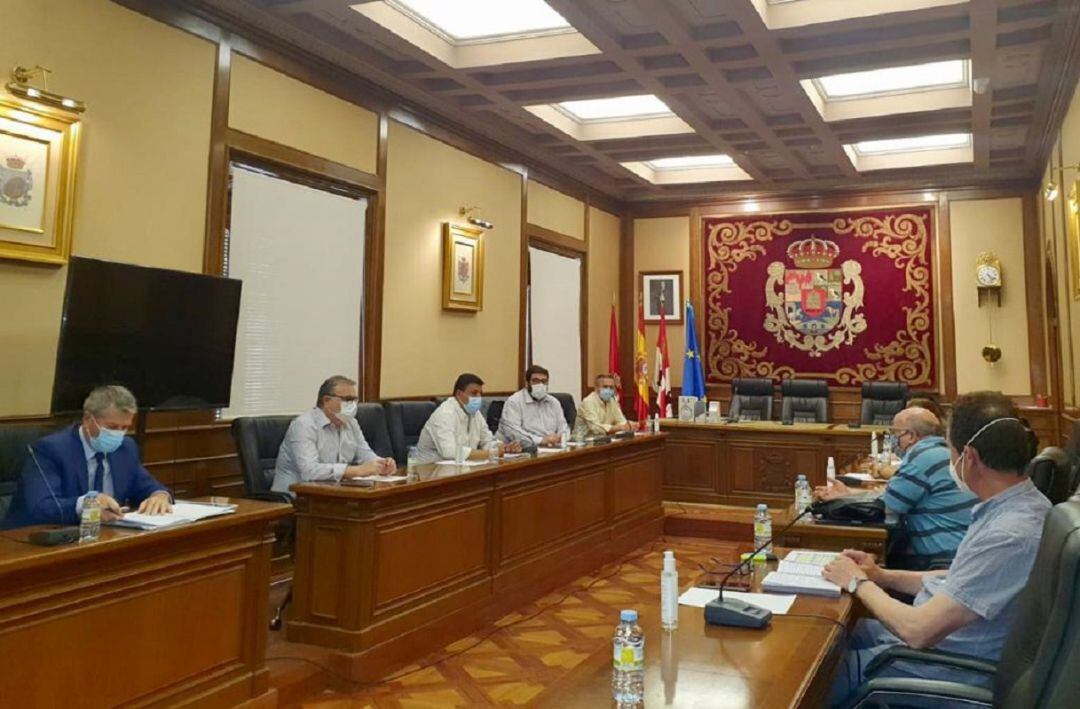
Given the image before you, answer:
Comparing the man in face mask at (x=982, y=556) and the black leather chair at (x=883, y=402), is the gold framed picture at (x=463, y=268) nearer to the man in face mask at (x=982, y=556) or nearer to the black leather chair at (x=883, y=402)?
the black leather chair at (x=883, y=402)

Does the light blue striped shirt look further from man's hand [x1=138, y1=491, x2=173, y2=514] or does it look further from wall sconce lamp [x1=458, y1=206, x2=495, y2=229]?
wall sconce lamp [x1=458, y1=206, x2=495, y2=229]

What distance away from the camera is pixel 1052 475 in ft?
8.50

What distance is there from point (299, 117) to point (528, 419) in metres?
2.59

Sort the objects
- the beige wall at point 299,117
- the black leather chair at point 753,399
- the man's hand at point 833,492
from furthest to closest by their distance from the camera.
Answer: the black leather chair at point 753,399 < the beige wall at point 299,117 < the man's hand at point 833,492

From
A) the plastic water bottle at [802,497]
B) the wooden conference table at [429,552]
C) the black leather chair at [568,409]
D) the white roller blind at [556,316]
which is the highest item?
the white roller blind at [556,316]

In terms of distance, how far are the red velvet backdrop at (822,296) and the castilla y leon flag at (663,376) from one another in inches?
20.2

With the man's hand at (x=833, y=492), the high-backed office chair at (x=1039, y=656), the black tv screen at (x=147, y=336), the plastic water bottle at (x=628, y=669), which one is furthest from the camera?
the man's hand at (x=833, y=492)

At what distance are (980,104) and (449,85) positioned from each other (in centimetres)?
387

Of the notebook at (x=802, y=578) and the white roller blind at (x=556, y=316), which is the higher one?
the white roller blind at (x=556, y=316)

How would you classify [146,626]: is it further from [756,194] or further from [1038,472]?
[756,194]

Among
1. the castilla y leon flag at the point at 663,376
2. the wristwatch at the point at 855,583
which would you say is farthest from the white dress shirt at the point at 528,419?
the wristwatch at the point at 855,583

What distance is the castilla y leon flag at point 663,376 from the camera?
28.1 ft

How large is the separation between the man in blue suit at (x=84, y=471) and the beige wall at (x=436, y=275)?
2.71 meters

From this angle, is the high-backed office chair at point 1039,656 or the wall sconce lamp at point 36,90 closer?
the high-backed office chair at point 1039,656
